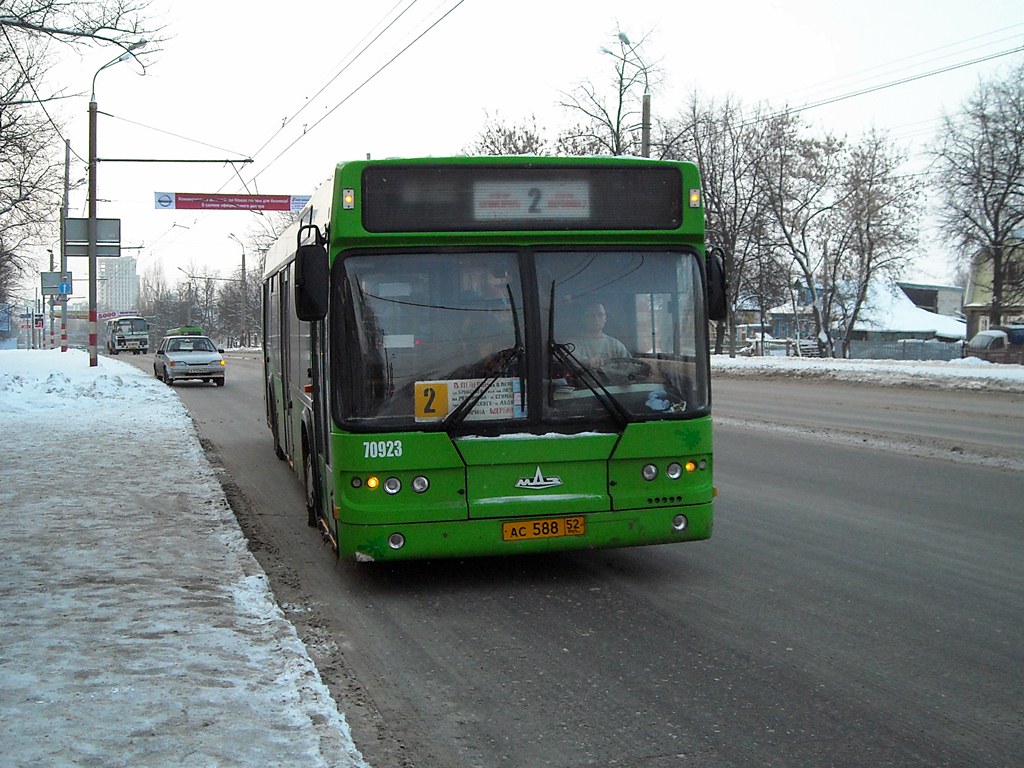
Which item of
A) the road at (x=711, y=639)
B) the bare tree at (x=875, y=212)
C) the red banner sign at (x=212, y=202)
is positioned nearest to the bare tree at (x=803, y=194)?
the bare tree at (x=875, y=212)

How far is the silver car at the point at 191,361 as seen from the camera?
33.0 metres

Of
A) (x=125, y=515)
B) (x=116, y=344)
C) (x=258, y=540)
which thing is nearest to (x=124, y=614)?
(x=258, y=540)

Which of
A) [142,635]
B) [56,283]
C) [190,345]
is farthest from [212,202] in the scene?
[142,635]

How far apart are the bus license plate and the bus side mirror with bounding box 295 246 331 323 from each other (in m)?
1.79

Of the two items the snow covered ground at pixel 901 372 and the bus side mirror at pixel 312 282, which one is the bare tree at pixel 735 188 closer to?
the snow covered ground at pixel 901 372

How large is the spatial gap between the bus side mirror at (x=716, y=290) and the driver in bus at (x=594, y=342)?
0.70 metres

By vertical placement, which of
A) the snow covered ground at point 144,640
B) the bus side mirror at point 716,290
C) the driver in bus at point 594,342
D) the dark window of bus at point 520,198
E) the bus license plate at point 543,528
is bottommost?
the snow covered ground at point 144,640

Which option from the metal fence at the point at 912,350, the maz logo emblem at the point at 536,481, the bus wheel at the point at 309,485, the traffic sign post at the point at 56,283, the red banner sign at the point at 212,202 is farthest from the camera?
the metal fence at the point at 912,350

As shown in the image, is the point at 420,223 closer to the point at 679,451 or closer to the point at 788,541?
the point at 679,451

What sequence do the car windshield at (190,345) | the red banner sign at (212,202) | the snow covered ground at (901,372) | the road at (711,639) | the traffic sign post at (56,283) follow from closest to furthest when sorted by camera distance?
the road at (711,639) < the snow covered ground at (901,372) < the car windshield at (190,345) < the traffic sign post at (56,283) < the red banner sign at (212,202)

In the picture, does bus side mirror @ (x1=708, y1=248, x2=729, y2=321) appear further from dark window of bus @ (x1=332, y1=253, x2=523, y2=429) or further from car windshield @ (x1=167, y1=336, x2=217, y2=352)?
car windshield @ (x1=167, y1=336, x2=217, y2=352)

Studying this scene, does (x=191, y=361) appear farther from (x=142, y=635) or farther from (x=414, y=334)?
(x=142, y=635)

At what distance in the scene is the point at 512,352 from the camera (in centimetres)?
684

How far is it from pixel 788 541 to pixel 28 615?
5402 millimetres
